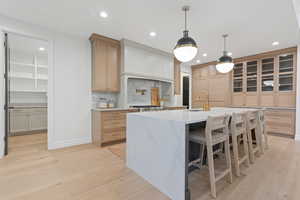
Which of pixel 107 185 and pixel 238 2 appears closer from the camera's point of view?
pixel 107 185

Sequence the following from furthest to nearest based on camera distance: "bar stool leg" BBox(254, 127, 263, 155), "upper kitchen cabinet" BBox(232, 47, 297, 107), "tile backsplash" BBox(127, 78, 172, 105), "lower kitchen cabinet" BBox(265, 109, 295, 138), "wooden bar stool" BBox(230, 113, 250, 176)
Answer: "tile backsplash" BBox(127, 78, 172, 105), "upper kitchen cabinet" BBox(232, 47, 297, 107), "lower kitchen cabinet" BBox(265, 109, 295, 138), "bar stool leg" BBox(254, 127, 263, 155), "wooden bar stool" BBox(230, 113, 250, 176)

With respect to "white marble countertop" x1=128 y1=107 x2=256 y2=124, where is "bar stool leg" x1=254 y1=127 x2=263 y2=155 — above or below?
below

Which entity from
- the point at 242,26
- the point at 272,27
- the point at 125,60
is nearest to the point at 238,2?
the point at 242,26

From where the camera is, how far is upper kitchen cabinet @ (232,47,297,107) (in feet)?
12.9

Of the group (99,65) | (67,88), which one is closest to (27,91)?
(67,88)

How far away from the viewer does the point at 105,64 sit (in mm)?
3434

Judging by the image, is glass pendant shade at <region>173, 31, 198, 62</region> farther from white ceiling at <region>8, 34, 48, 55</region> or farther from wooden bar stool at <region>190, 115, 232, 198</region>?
white ceiling at <region>8, 34, 48, 55</region>

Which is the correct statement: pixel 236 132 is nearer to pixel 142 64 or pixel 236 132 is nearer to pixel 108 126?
pixel 108 126

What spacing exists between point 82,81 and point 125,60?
118cm

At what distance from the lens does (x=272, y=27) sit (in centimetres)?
277

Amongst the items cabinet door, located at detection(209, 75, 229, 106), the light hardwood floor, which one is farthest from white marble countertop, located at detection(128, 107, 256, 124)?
cabinet door, located at detection(209, 75, 229, 106)

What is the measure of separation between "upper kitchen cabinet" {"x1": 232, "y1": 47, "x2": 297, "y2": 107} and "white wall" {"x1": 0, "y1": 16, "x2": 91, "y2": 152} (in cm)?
490

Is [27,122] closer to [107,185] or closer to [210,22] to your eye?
[107,185]

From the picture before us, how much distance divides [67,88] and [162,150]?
107 inches
